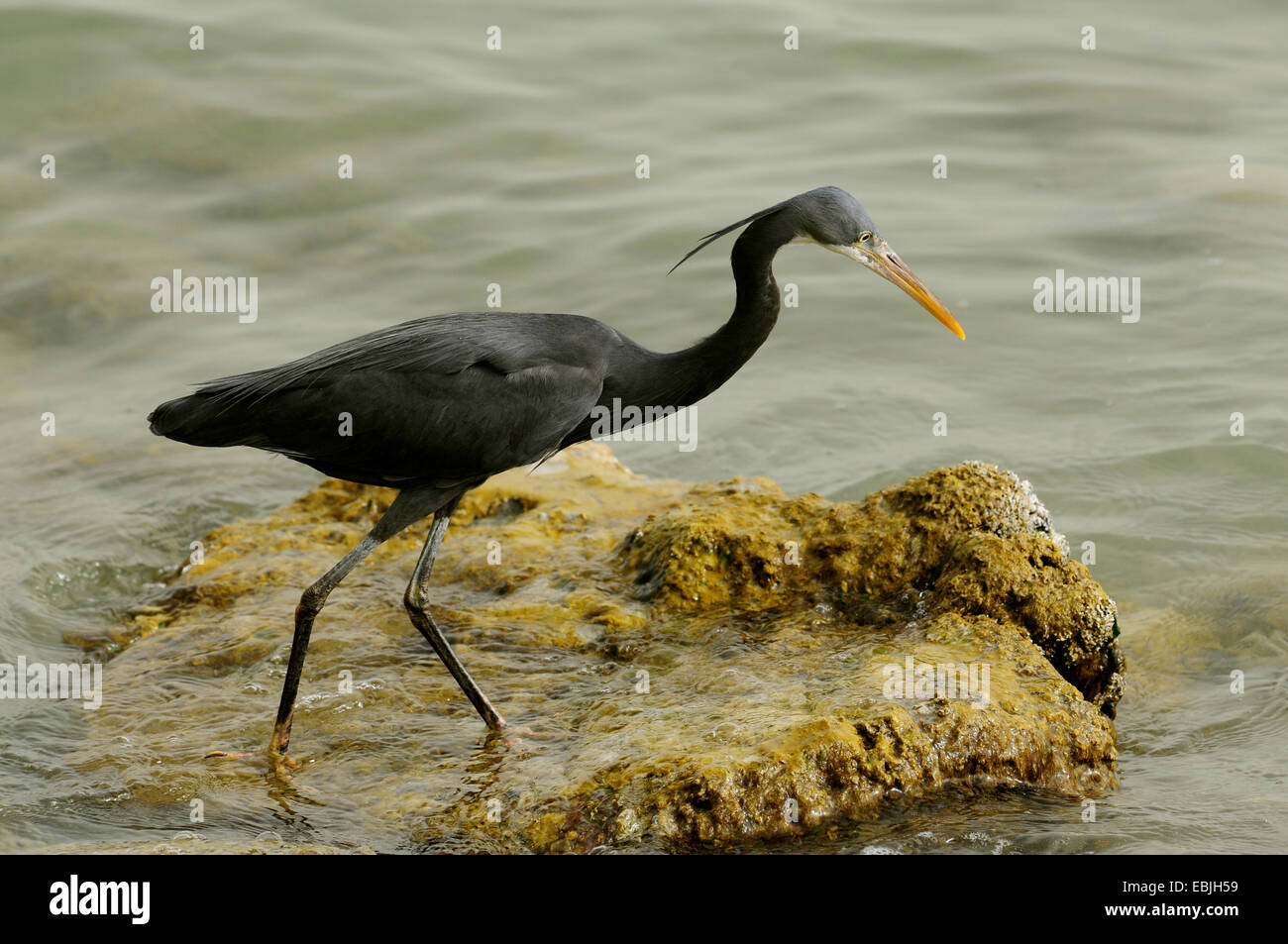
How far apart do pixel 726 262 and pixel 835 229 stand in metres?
6.76

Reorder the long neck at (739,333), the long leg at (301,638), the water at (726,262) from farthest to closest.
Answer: the water at (726,262), the long neck at (739,333), the long leg at (301,638)

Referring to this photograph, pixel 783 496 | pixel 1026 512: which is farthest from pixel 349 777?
pixel 1026 512

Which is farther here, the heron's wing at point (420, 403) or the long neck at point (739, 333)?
the long neck at point (739, 333)

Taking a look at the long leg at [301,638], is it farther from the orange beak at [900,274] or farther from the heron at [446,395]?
the orange beak at [900,274]

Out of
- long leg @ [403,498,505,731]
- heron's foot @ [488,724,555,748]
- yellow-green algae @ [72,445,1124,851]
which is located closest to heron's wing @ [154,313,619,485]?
long leg @ [403,498,505,731]

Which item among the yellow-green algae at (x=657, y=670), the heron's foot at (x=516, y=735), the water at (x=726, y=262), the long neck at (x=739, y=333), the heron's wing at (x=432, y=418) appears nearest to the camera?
the yellow-green algae at (x=657, y=670)

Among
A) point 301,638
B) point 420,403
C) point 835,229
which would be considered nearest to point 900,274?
point 835,229

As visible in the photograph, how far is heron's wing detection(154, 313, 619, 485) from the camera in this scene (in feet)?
18.5

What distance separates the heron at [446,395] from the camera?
5.62 m

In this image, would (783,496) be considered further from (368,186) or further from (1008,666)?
(368,186)

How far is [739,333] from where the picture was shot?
234 inches

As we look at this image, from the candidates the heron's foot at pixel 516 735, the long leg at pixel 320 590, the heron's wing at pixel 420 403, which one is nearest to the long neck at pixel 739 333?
the heron's wing at pixel 420 403

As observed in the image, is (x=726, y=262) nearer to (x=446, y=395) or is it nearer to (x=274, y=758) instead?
(x=446, y=395)

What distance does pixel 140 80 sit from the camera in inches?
578
